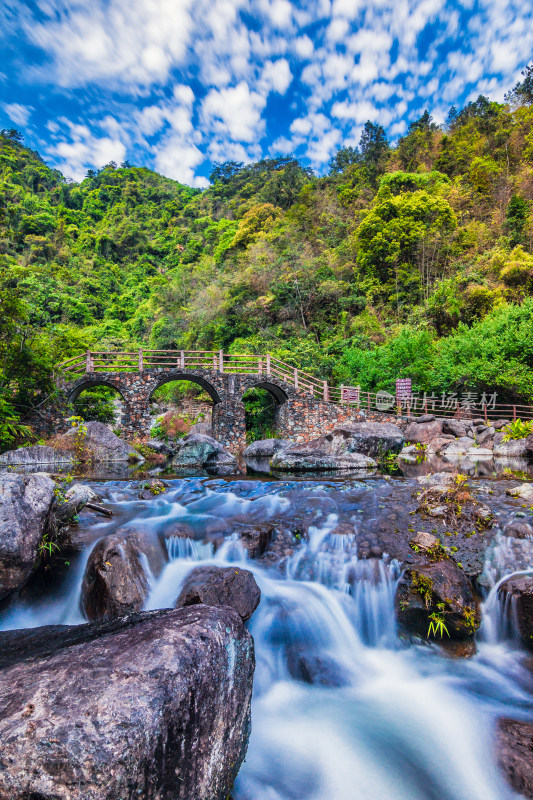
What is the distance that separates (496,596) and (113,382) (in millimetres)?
17966

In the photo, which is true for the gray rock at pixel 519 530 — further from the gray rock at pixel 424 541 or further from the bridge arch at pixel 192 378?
the bridge arch at pixel 192 378

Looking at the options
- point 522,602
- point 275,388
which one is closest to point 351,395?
point 275,388

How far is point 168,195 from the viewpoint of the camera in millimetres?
69938

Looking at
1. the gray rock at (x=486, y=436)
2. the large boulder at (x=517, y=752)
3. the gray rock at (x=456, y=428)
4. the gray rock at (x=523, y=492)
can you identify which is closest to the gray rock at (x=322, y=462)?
the gray rock at (x=523, y=492)

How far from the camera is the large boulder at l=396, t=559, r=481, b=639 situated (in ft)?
13.0

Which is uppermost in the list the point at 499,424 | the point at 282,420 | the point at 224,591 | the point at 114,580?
the point at 282,420

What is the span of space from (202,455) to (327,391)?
858 cm

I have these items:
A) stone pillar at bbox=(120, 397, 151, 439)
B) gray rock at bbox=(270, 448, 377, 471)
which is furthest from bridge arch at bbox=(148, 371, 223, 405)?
gray rock at bbox=(270, 448, 377, 471)

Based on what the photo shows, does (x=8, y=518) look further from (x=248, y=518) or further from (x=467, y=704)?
(x=467, y=704)

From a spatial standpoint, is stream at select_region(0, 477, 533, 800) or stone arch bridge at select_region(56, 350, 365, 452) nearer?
stream at select_region(0, 477, 533, 800)

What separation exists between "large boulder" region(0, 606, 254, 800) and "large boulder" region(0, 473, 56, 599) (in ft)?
4.10

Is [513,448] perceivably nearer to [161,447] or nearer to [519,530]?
[519,530]

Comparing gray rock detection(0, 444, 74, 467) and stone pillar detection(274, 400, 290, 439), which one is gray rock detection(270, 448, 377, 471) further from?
stone pillar detection(274, 400, 290, 439)

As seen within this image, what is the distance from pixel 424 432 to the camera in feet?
55.1
